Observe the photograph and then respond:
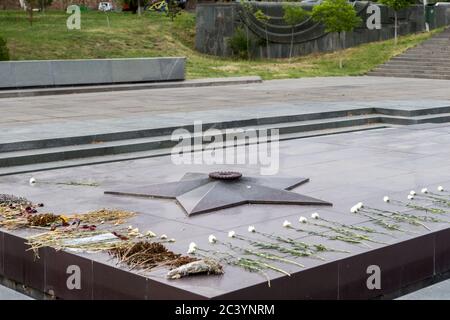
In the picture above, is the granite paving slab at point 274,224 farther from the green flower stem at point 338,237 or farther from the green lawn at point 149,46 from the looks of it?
the green lawn at point 149,46

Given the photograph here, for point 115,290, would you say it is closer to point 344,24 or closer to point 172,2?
point 344,24

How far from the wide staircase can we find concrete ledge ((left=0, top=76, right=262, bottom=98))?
5.92 meters

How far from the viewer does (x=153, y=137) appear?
12.3m

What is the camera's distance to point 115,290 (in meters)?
5.67

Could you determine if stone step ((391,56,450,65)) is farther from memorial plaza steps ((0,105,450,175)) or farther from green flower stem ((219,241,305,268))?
green flower stem ((219,241,305,268))

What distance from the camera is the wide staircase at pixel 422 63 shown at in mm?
26688

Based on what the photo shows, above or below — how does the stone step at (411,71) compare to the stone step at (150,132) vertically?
below

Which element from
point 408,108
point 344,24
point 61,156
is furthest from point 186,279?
point 344,24

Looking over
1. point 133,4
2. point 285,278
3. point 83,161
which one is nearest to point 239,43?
point 133,4

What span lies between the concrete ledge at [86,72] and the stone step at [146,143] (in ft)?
25.7

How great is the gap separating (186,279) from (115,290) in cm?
52

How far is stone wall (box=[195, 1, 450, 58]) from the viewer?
3114 cm

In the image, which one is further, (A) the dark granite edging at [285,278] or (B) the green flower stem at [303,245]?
(B) the green flower stem at [303,245]

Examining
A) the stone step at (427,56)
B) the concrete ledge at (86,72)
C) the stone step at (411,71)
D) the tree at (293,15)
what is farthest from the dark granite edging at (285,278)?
the tree at (293,15)
